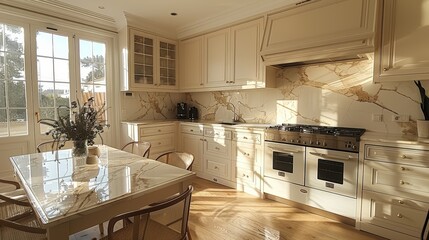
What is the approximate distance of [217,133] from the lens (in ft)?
11.3

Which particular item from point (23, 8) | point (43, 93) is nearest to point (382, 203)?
point (43, 93)

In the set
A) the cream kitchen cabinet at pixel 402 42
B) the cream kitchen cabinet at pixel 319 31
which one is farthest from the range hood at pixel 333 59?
the cream kitchen cabinet at pixel 402 42

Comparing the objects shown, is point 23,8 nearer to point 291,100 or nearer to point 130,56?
point 130,56

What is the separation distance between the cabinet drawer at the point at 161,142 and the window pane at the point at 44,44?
1.72 m

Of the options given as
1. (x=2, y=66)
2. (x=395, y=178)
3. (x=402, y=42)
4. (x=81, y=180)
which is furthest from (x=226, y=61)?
(x=2, y=66)

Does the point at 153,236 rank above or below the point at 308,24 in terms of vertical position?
below

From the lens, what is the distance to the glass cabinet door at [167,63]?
4.03 metres

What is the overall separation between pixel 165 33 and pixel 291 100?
7.87ft

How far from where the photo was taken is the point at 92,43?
11.7ft

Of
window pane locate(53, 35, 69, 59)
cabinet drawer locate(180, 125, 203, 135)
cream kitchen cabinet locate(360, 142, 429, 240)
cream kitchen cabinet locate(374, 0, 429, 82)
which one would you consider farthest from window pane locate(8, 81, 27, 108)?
cream kitchen cabinet locate(374, 0, 429, 82)

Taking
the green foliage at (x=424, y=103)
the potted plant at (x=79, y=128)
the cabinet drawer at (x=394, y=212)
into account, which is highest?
the green foliage at (x=424, y=103)

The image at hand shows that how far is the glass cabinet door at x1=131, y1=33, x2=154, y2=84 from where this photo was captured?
368 cm

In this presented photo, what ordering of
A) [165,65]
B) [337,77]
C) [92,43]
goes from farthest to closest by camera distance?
[165,65]
[92,43]
[337,77]

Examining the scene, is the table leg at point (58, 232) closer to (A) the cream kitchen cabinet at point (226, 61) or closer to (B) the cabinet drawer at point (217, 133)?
(B) the cabinet drawer at point (217, 133)
